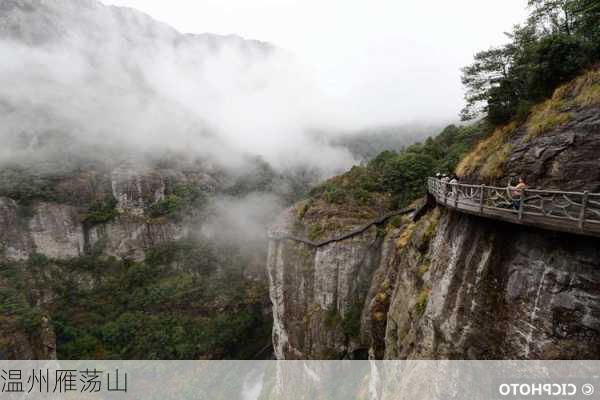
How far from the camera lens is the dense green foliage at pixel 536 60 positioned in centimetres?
998

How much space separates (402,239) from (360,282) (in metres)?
8.14

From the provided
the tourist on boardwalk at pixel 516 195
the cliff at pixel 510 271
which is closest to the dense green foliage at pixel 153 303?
the cliff at pixel 510 271

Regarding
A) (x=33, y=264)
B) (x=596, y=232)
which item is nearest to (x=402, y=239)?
(x=596, y=232)

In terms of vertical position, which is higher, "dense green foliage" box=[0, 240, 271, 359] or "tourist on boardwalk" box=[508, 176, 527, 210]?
"tourist on boardwalk" box=[508, 176, 527, 210]

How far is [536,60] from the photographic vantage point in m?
10.8

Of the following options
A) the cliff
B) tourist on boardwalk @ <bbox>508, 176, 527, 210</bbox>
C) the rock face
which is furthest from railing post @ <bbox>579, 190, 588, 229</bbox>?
the rock face

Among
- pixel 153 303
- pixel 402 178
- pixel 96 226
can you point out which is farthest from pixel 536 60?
pixel 96 226

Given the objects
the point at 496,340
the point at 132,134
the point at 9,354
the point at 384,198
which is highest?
the point at 132,134

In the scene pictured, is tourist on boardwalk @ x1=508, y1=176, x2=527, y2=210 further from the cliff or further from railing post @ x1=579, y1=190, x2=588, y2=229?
railing post @ x1=579, y1=190, x2=588, y2=229

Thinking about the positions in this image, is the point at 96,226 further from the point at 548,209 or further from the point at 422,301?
the point at 548,209

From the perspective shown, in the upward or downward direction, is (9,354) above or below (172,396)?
above

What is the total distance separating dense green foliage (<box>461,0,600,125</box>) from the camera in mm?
9977

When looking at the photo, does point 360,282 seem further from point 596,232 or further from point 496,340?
point 596,232

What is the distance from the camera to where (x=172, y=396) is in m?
37.8
